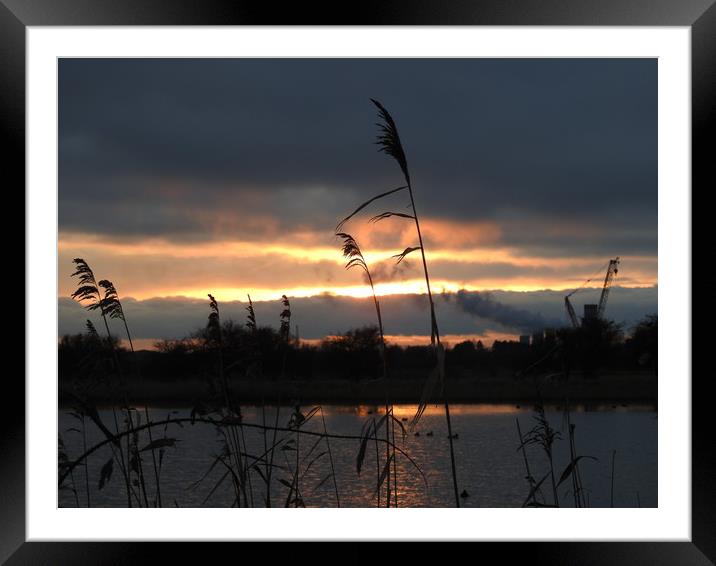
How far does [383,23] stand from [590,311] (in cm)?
150

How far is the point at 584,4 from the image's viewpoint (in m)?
2.10

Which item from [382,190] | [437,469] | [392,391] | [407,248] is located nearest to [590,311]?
[407,248]

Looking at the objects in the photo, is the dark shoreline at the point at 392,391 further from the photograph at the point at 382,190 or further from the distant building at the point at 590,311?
the photograph at the point at 382,190

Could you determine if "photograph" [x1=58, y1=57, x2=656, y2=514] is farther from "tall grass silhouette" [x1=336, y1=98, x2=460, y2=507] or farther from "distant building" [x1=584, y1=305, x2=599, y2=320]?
"tall grass silhouette" [x1=336, y1=98, x2=460, y2=507]

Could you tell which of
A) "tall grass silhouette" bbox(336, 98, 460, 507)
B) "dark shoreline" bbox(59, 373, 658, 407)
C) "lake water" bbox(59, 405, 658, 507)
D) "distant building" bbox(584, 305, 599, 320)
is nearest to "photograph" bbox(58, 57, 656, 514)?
"lake water" bbox(59, 405, 658, 507)

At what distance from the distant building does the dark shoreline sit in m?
0.29

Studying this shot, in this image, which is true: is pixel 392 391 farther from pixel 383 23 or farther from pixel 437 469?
pixel 437 469

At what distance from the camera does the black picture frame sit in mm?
2076

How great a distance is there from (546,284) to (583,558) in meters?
17.4

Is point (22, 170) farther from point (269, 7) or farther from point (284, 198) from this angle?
point (284, 198)

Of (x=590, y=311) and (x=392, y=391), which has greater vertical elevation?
(x=590, y=311)

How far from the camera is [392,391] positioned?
152 inches

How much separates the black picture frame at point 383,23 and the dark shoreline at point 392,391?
0.43 meters

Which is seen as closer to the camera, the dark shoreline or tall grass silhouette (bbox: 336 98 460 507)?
tall grass silhouette (bbox: 336 98 460 507)
